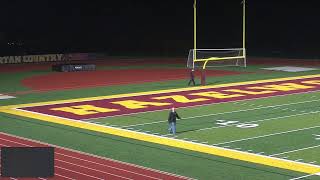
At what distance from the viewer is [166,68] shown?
156ft

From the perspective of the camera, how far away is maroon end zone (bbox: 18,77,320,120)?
24766 mm

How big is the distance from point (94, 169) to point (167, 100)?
43.5 ft

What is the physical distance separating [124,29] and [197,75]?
27.5 meters

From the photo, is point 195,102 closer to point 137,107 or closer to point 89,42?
point 137,107

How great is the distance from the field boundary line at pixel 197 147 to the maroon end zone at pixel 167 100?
1.39 metres

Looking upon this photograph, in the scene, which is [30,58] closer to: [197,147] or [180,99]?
[180,99]

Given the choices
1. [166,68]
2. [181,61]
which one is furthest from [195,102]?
[181,61]
